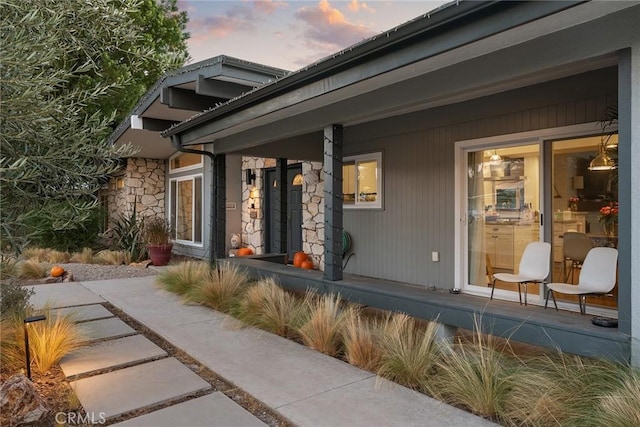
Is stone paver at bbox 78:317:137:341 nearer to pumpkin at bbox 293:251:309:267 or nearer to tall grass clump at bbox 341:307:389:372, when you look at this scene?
tall grass clump at bbox 341:307:389:372

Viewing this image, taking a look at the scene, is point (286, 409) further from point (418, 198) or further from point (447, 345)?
point (418, 198)

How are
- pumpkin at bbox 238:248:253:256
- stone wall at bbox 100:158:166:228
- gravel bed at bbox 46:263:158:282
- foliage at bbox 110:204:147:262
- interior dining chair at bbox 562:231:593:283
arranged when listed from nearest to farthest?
interior dining chair at bbox 562:231:593:283
gravel bed at bbox 46:263:158:282
pumpkin at bbox 238:248:253:256
foliage at bbox 110:204:147:262
stone wall at bbox 100:158:166:228

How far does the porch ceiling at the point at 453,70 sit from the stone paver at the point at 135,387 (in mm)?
2668

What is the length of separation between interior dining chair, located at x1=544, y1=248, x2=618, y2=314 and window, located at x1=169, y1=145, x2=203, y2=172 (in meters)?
8.39

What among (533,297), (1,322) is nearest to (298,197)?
(533,297)

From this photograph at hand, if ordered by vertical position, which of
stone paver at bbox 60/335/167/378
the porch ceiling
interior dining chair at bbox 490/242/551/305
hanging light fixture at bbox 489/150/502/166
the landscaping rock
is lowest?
stone paver at bbox 60/335/167/378

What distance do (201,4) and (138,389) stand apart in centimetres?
777

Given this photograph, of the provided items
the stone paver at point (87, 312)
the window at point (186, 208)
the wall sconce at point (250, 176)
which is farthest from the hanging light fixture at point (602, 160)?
the window at point (186, 208)

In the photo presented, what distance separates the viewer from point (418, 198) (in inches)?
232

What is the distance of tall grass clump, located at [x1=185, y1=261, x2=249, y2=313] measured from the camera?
5168 mm

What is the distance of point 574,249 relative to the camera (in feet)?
14.5

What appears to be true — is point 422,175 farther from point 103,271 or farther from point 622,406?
point 103,271

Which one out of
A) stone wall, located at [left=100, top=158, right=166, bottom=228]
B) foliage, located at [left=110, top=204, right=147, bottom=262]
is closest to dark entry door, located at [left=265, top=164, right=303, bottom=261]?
foliage, located at [left=110, top=204, right=147, bottom=262]

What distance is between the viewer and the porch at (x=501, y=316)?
252 cm
